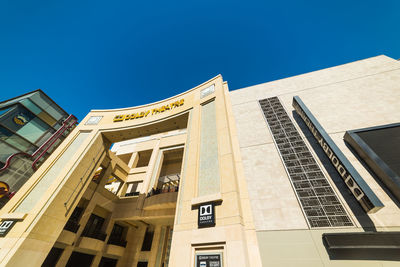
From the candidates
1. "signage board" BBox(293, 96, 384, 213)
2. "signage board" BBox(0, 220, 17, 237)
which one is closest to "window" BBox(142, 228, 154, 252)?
"signage board" BBox(0, 220, 17, 237)

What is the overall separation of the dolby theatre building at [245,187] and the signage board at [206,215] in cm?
5

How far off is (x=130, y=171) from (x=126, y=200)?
5.82 metres

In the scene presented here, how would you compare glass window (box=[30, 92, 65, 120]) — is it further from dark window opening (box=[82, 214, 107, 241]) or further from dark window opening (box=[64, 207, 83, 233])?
dark window opening (box=[82, 214, 107, 241])

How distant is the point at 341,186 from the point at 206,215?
8.92m

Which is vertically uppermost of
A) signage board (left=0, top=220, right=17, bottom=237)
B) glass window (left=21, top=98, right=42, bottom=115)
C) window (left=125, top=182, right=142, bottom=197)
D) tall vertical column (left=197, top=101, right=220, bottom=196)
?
glass window (left=21, top=98, right=42, bottom=115)

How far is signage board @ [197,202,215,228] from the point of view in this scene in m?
7.24

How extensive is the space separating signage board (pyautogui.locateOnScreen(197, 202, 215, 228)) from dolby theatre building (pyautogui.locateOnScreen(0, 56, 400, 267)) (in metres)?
0.05

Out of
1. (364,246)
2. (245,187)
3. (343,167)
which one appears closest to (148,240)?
(245,187)

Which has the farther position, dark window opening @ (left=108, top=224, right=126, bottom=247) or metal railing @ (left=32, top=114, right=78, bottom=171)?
dark window opening @ (left=108, top=224, right=126, bottom=247)

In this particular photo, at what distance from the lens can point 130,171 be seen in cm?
2477

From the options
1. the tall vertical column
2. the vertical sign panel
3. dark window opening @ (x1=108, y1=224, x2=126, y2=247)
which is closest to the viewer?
the vertical sign panel

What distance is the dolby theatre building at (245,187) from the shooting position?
7453 mm

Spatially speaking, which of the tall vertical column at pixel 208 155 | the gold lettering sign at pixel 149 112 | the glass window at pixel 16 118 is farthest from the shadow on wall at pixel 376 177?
the glass window at pixel 16 118

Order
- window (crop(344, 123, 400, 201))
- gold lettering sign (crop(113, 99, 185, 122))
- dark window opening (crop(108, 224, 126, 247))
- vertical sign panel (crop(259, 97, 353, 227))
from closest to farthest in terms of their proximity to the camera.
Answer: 1. window (crop(344, 123, 400, 201))
2. vertical sign panel (crop(259, 97, 353, 227))
3. gold lettering sign (crop(113, 99, 185, 122))
4. dark window opening (crop(108, 224, 126, 247))
